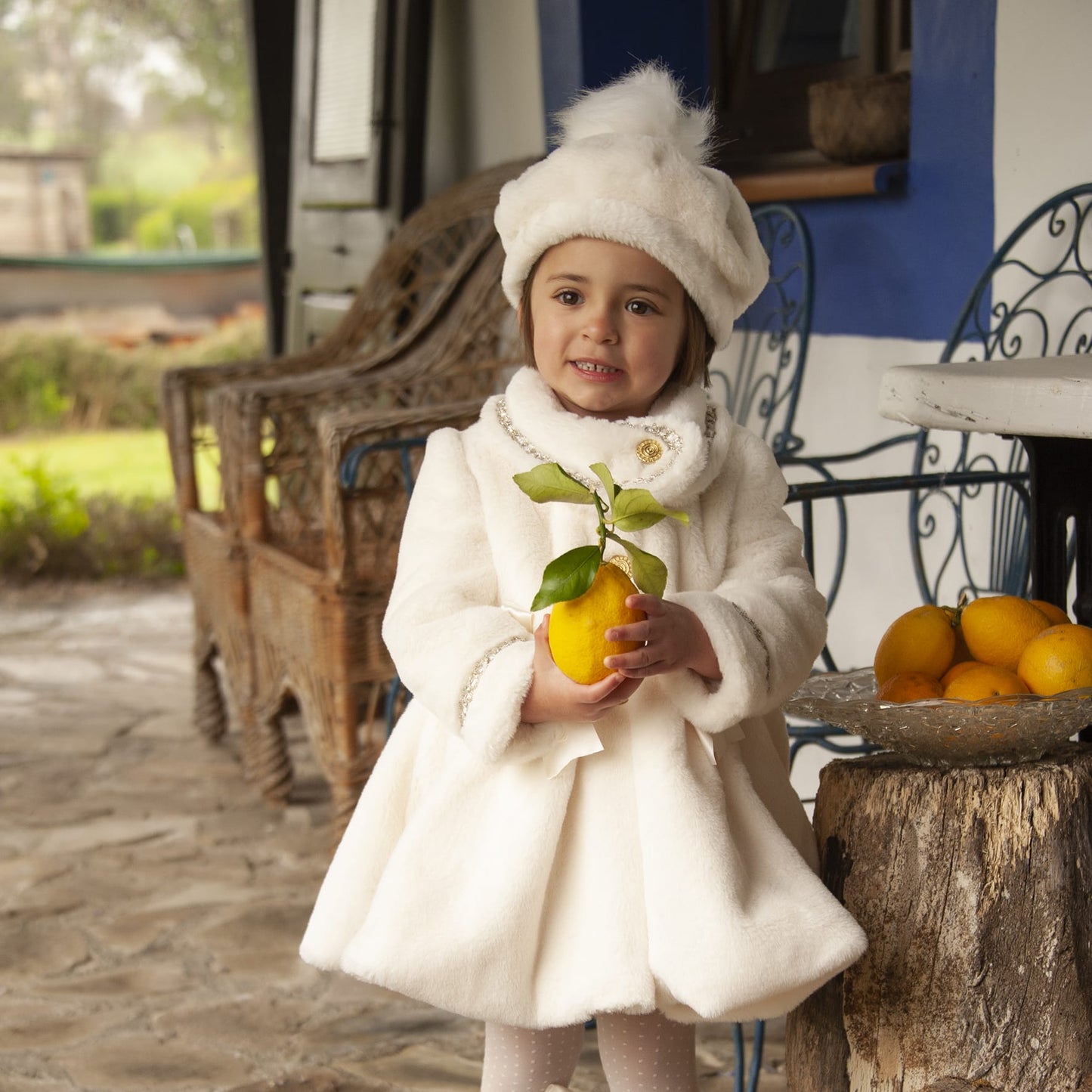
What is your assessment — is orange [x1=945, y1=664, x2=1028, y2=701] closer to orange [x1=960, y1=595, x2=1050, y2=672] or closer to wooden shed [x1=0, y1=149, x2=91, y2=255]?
orange [x1=960, y1=595, x2=1050, y2=672]

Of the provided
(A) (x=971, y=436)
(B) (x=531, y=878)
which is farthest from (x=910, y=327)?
(B) (x=531, y=878)

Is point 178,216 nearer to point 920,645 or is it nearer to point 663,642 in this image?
point 920,645

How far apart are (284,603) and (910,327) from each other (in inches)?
52.5

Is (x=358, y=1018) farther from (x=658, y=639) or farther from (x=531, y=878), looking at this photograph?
(x=658, y=639)

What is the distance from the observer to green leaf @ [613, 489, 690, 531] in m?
1.19

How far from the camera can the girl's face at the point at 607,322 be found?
4.42ft

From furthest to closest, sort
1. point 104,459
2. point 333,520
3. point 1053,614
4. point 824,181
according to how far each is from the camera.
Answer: point 104,459 → point 824,181 → point 333,520 → point 1053,614

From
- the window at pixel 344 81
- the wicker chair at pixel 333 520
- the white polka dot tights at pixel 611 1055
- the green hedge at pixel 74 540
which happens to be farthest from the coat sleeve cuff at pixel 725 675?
the green hedge at pixel 74 540

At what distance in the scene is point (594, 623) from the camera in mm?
1182

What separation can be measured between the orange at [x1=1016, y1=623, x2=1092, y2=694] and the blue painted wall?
1.24 metres

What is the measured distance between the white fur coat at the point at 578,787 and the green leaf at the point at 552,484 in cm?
14

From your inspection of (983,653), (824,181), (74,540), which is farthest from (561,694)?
(74,540)

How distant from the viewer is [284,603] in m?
2.84

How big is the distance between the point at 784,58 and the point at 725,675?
7.87 feet
